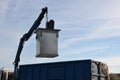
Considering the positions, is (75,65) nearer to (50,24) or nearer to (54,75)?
(54,75)

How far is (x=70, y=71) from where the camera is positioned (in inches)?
476

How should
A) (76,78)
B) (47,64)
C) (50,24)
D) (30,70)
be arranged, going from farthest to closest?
(30,70) < (47,64) < (76,78) < (50,24)

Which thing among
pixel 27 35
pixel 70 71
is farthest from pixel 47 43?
pixel 27 35

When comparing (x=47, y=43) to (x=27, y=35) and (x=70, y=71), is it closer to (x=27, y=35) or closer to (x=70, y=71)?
(x=70, y=71)

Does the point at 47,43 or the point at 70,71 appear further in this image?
the point at 70,71

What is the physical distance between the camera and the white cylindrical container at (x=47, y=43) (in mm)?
9023

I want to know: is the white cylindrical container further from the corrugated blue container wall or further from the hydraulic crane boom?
the hydraulic crane boom

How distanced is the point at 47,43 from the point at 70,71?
3309 mm

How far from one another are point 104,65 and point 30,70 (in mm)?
3552

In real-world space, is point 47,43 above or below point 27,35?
below

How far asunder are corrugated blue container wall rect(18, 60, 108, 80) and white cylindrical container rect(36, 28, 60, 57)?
284 cm

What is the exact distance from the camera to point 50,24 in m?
9.82

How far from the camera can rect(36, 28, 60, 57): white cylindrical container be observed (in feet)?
29.6

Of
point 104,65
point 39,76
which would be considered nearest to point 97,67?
point 104,65
